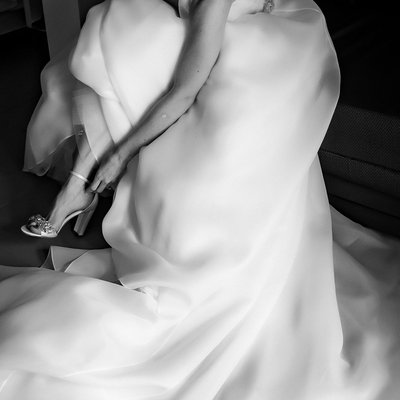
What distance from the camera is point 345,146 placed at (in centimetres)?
159

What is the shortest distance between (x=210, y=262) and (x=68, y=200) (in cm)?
52

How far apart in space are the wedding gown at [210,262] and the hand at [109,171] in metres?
0.05

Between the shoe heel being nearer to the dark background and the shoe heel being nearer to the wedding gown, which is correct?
the dark background

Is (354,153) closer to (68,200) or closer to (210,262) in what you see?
(210,262)

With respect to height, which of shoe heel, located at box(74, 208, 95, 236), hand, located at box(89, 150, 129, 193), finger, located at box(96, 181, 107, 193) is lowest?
shoe heel, located at box(74, 208, 95, 236)

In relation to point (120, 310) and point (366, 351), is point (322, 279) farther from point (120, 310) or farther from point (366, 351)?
point (120, 310)

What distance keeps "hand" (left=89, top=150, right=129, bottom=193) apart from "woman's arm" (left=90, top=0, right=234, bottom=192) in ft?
0.10

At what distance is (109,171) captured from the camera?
1443 mm

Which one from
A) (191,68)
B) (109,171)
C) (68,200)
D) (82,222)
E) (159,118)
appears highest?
(191,68)

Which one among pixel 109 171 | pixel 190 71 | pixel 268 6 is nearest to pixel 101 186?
pixel 109 171

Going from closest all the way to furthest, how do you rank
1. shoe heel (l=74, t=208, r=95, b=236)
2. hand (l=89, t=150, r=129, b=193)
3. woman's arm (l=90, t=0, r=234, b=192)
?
1. woman's arm (l=90, t=0, r=234, b=192)
2. hand (l=89, t=150, r=129, b=193)
3. shoe heel (l=74, t=208, r=95, b=236)

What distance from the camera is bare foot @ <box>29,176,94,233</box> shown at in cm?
154

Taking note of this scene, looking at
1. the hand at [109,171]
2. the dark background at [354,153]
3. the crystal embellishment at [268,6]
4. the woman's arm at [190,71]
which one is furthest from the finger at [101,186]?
the crystal embellishment at [268,6]

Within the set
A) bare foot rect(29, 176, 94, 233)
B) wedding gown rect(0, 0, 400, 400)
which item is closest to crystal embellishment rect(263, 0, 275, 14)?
wedding gown rect(0, 0, 400, 400)
